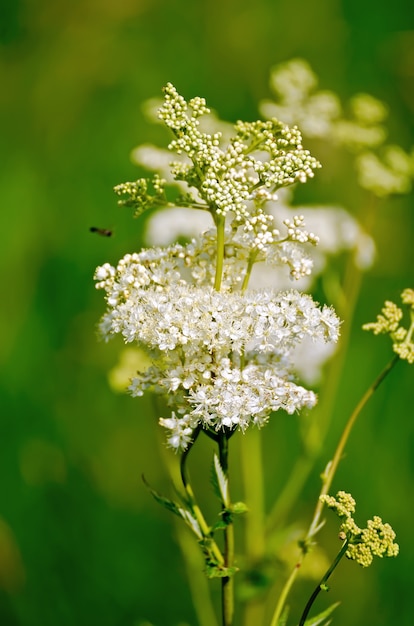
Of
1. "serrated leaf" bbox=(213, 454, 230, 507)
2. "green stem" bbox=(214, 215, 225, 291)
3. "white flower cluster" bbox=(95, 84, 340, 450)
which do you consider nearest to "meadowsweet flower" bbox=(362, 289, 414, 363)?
"white flower cluster" bbox=(95, 84, 340, 450)

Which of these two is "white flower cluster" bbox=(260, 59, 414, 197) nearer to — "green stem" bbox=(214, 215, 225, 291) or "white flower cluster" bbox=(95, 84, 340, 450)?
"white flower cluster" bbox=(95, 84, 340, 450)

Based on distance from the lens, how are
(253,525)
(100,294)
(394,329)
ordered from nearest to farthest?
(394,329), (253,525), (100,294)

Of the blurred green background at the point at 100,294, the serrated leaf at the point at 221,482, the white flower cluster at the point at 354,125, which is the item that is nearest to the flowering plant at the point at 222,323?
the serrated leaf at the point at 221,482

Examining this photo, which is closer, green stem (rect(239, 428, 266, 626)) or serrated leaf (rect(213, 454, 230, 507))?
serrated leaf (rect(213, 454, 230, 507))

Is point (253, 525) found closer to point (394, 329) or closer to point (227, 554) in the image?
point (227, 554)

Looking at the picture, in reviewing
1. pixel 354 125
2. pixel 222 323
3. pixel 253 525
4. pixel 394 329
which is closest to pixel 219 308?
pixel 222 323

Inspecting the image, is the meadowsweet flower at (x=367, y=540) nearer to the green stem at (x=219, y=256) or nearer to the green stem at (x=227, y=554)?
the green stem at (x=227, y=554)

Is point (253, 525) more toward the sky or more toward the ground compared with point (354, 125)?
more toward the ground
